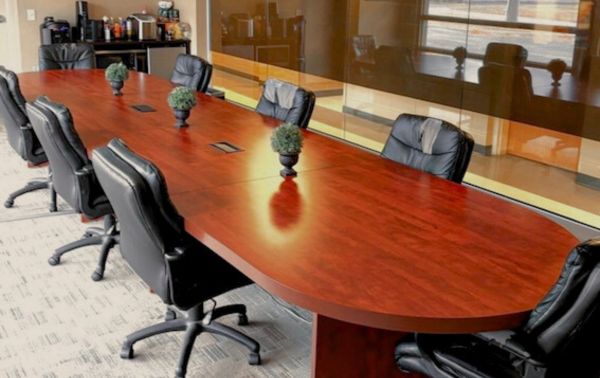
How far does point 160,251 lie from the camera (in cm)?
269

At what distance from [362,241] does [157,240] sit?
2.58 feet

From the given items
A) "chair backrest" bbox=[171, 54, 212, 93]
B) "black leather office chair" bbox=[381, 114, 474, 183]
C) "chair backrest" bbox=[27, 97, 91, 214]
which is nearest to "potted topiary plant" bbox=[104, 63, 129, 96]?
"chair backrest" bbox=[171, 54, 212, 93]

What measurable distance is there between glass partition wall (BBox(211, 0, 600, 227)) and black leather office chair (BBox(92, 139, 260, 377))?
9.54 ft

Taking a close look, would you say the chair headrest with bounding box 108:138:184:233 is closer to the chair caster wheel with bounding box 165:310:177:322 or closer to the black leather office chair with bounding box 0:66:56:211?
the chair caster wheel with bounding box 165:310:177:322

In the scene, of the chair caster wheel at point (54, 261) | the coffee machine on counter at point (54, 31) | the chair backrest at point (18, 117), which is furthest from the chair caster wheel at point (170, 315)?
the coffee machine on counter at point (54, 31)

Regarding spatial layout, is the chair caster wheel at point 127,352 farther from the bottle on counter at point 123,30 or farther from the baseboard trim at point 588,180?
the bottle on counter at point 123,30

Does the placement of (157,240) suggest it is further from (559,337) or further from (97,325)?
(559,337)

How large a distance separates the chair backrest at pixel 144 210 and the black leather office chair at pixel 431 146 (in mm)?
1413

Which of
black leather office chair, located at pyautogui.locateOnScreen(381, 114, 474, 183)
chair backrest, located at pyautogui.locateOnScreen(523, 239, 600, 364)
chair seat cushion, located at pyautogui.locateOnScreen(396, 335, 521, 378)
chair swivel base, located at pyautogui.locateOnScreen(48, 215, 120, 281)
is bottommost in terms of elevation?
chair swivel base, located at pyautogui.locateOnScreen(48, 215, 120, 281)

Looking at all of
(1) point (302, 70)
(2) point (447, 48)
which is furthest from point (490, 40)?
(1) point (302, 70)

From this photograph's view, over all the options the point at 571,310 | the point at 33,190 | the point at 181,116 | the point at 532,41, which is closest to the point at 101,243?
the point at 181,116

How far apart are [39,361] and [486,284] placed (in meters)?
2.07

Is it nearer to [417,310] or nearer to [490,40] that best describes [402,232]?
[417,310]

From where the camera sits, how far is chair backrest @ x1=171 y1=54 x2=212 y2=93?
5.86m
